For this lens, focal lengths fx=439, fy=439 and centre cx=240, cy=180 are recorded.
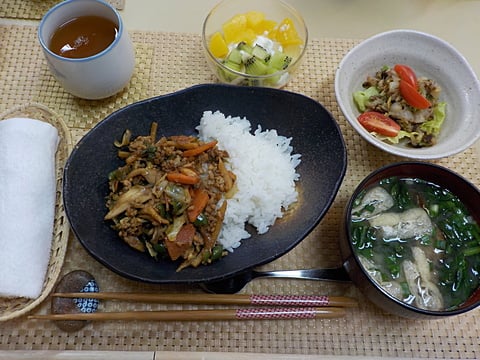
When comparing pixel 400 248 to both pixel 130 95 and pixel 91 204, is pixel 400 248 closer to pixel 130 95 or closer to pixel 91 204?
pixel 91 204

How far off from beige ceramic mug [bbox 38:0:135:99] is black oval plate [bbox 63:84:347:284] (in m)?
0.21

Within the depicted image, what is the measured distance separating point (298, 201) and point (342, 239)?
0.88ft

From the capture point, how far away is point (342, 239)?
1756 millimetres

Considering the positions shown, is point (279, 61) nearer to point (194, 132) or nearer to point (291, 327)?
point (194, 132)

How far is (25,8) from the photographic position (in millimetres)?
2457

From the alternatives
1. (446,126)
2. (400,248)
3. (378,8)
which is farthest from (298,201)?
(378,8)

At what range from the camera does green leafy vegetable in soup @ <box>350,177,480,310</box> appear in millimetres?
1704

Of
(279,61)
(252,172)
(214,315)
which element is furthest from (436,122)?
(214,315)

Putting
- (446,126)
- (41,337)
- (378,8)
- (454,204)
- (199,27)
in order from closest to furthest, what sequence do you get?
1. (41,337)
2. (454,204)
3. (446,126)
4. (199,27)
5. (378,8)

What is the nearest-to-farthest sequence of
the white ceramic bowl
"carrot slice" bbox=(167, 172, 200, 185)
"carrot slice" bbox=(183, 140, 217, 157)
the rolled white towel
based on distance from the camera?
the rolled white towel
"carrot slice" bbox=(167, 172, 200, 185)
"carrot slice" bbox=(183, 140, 217, 157)
the white ceramic bowl

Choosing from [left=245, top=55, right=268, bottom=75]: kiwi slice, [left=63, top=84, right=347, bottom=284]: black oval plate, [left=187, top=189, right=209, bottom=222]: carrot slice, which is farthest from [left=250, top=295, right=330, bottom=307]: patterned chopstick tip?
[left=245, top=55, right=268, bottom=75]: kiwi slice

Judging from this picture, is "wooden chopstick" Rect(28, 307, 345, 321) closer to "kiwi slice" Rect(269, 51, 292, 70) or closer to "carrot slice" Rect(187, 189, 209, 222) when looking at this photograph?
"carrot slice" Rect(187, 189, 209, 222)

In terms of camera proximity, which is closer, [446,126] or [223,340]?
[223,340]

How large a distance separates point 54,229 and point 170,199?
0.52 m
